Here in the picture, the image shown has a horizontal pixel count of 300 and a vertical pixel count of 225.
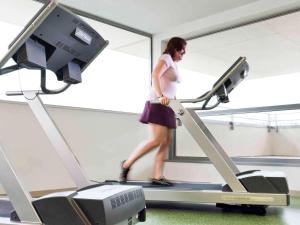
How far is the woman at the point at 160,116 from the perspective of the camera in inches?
125

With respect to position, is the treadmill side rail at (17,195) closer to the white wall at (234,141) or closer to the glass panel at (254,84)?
the glass panel at (254,84)

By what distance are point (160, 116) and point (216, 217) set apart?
1.06m

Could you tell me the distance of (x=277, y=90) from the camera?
508cm

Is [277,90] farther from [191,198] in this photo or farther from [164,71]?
[191,198]

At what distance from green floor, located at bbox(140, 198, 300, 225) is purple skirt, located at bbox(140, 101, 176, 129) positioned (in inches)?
31.0

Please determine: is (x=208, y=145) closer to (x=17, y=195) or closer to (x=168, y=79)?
(x=168, y=79)

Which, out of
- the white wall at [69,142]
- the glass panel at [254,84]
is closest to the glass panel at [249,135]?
the glass panel at [254,84]

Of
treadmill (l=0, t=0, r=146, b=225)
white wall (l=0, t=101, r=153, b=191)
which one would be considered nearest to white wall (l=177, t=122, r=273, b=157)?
white wall (l=0, t=101, r=153, b=191)

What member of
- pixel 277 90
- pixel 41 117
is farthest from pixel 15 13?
pixel 277 90

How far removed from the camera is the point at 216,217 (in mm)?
2521

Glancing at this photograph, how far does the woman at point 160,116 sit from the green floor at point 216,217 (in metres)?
0.46

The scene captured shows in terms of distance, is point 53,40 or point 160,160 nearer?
point 53,40

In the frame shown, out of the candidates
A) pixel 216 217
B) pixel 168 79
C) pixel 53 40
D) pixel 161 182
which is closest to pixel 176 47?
pixel 168 79

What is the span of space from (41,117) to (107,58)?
110 inches
